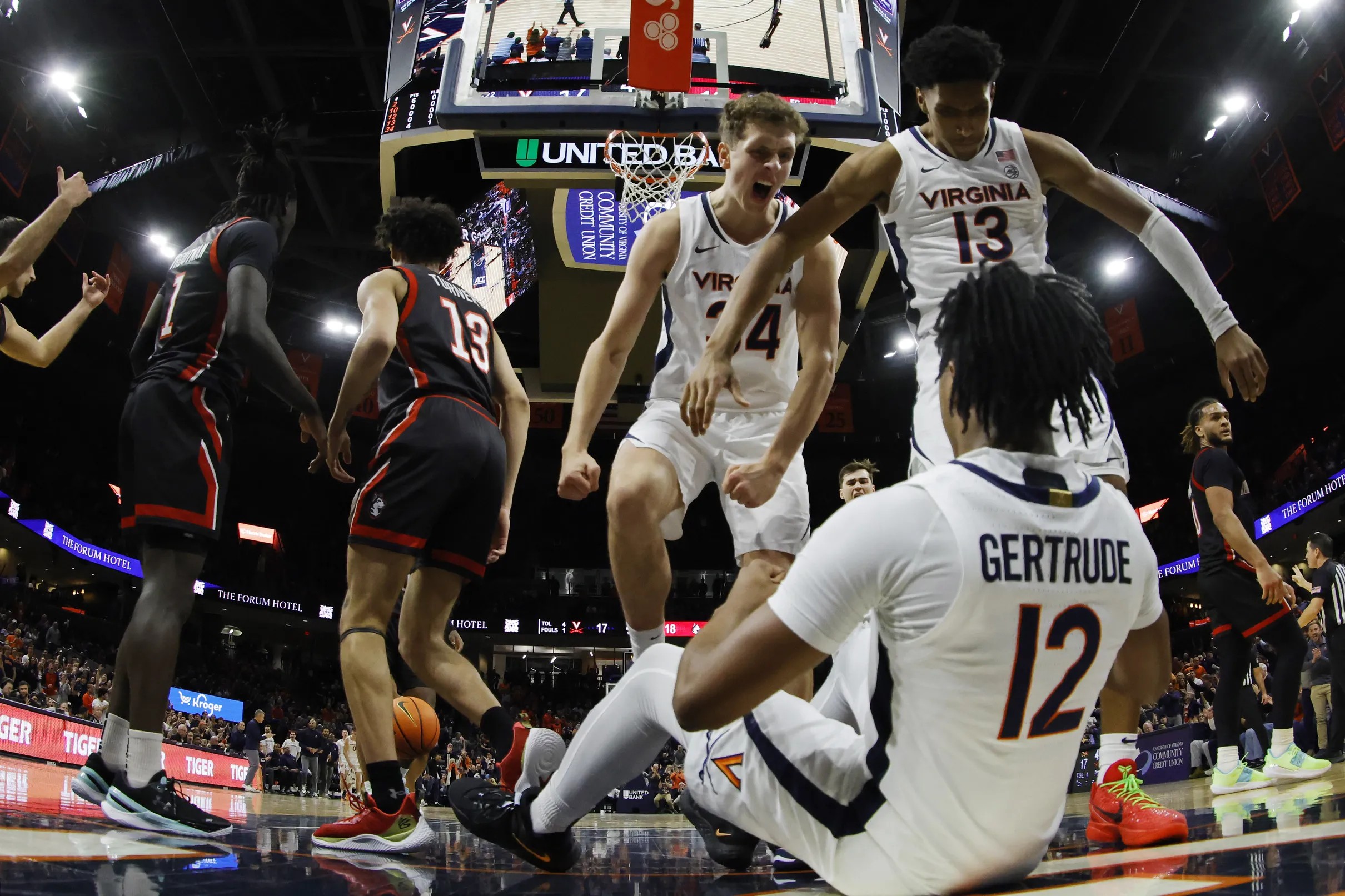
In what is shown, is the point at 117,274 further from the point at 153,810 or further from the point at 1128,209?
the point at 1128,209

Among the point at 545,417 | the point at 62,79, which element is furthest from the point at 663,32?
the point at 545,417

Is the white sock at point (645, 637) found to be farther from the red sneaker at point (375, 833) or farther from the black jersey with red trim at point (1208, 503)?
the black jersey with red trim at point (1208, 503)

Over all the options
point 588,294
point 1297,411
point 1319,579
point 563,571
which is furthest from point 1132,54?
point 563,571

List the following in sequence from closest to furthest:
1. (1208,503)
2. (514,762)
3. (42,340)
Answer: (514,762) < (42,340) < (1208,503)

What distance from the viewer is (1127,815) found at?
9.09ft

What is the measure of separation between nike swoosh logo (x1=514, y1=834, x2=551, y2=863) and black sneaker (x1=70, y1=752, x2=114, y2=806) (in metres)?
1.62

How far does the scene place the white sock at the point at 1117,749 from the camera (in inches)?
116

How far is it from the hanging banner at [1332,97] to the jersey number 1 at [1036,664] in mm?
14096

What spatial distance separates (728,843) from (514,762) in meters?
0.65

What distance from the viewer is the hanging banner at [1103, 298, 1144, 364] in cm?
1895

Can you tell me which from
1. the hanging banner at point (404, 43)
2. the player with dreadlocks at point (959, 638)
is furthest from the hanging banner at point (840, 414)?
the player with dreadlocks at point (959, 638)

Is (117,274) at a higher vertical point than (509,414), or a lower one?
higher

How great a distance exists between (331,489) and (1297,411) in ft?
89.5

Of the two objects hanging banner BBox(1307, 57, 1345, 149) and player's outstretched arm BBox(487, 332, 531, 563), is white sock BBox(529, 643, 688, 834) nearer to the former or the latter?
player's outstretched arm BBox(487, 332, 531, 563)
